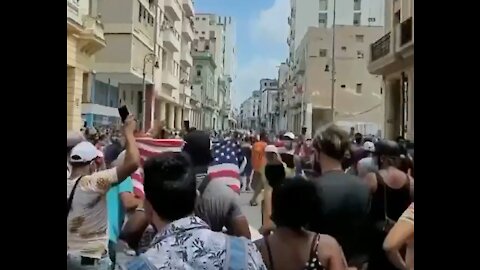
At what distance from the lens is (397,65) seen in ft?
7.14

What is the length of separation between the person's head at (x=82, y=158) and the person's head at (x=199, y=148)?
0.89 ft

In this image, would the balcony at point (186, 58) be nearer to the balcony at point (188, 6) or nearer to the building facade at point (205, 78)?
the building facade at point (205, 78)

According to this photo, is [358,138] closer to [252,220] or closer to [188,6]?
[252,220]

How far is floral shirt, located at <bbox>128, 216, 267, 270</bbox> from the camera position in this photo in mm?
1133

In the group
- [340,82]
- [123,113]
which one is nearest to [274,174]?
[123,113]

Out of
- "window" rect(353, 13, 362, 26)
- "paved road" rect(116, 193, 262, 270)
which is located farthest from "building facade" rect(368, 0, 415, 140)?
"paved road" rect(116, 193, 262, 270)

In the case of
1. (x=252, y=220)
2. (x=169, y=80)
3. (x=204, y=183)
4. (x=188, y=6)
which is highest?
(x=188, y=6)

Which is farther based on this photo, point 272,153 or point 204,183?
point 272,153

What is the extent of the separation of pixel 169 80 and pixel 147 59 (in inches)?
9.0

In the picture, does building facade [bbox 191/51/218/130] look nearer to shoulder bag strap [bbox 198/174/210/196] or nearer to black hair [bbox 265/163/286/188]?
black hair [bbox 265/163/286/188]

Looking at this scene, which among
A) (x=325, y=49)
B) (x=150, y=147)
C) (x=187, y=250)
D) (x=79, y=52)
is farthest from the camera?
(x=325, y=49)
